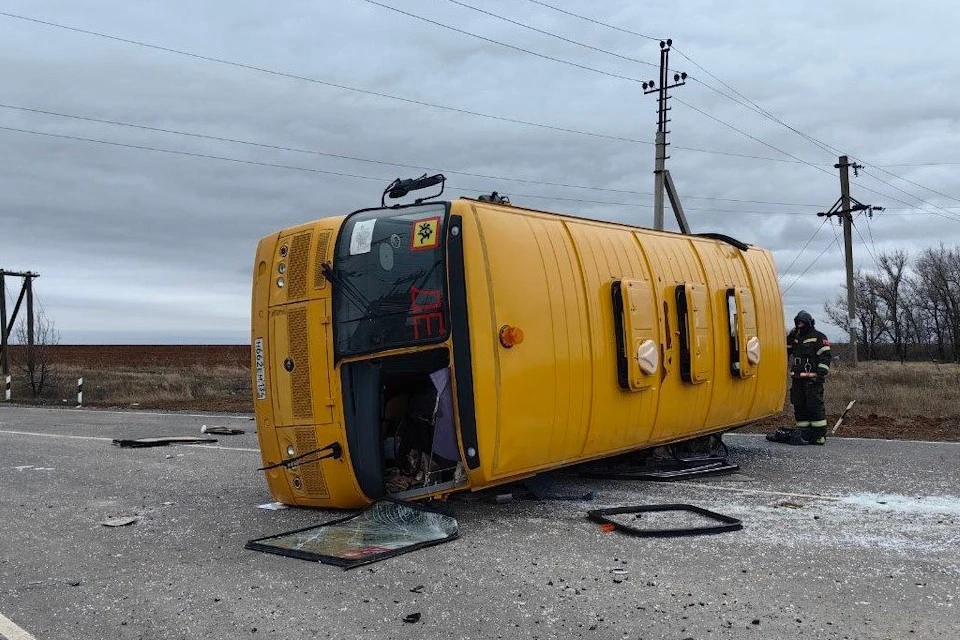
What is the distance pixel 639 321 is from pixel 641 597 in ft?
10.0

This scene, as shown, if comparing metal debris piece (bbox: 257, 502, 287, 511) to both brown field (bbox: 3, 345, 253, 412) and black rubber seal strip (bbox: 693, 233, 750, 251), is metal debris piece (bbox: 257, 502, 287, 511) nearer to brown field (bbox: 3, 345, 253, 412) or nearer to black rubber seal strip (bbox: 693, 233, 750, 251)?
black rubber seal strip (bbox: 693, 233, 750, 251)

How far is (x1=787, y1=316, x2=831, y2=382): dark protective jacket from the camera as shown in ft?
33.9

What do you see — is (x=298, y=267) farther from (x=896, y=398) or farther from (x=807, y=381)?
(x=896, y=398)

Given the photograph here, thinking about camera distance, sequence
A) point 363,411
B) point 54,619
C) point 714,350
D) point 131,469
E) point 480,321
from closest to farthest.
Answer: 1. point 54,619
2. point 480,321
3. point 363,411
4. point 714,350
5. point 131,469

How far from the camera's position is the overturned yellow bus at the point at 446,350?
5.53 m

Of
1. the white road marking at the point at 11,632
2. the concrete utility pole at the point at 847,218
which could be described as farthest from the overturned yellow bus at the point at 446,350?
the concrete utility pole at the point at 847,218

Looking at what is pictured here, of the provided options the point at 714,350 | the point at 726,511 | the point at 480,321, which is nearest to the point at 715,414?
the point at 714,350

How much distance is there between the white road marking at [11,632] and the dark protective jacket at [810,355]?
9086mm

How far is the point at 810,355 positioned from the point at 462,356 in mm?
6702

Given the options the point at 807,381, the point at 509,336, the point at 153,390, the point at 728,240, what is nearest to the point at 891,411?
the point at 807,381

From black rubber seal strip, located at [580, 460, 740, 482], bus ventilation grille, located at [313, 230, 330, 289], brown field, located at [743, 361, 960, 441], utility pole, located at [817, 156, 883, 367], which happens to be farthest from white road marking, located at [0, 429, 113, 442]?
utility pole, located at [817, 156, 883, 367]

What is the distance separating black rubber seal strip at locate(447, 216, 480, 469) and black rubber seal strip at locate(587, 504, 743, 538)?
1.05m

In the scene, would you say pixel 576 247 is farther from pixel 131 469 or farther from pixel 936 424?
pixel 936 424

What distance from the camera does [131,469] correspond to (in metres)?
8.98
